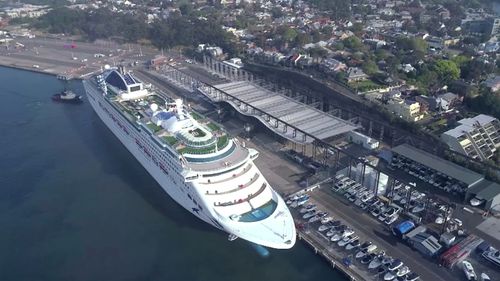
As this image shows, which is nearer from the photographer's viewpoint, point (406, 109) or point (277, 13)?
point (406, 109)

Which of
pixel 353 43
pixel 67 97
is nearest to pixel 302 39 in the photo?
pixel 353 43

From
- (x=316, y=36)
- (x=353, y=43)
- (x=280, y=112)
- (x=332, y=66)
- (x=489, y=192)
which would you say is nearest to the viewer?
(x=489, y=192)

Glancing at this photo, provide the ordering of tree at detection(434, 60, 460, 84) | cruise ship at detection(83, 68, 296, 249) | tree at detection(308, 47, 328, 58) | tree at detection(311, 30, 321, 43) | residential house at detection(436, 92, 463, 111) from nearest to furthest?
1. cruise ship at detection(83, 68, 296, 249)
2. residential house at detection(436, 92, 463, 111)
3. tree at detection(434, 60, 460, 84)
4. tree at detection(308, 47, 328, 58)
5. tree at detection(311, 30, 321, 43)

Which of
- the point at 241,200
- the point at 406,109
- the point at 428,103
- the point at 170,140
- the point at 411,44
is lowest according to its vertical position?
the point at 428,103

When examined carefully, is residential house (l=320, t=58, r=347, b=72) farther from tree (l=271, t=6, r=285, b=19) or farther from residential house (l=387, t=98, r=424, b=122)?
tree (l=271, t=6, r=285, b=19)

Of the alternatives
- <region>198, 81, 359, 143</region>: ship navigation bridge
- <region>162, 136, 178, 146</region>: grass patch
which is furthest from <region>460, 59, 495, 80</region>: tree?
<region>162, 136, 178, 146</region>: grass patch

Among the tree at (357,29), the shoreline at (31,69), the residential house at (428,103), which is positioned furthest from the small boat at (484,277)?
the tree at (357,29)

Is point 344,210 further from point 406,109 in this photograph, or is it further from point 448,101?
point 448,101
